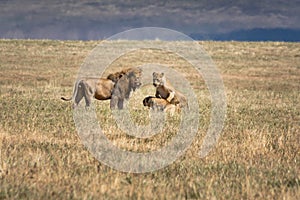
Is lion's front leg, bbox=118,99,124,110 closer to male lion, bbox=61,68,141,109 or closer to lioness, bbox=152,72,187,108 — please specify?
male lion, bbox=61,68,141,109

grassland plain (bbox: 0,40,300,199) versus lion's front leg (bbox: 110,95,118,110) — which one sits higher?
lion's front leg (bbox: 110,95,118,110)

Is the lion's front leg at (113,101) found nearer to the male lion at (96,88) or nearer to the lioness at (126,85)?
the lioness at (126,85)

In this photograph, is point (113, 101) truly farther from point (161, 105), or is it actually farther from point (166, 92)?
point (166, 92)

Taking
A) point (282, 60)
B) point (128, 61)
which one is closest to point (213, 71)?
point (128, 61)

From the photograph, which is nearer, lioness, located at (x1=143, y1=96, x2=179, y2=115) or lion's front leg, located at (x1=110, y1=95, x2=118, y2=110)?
lioness, located at (x1=143, y1=96, x2=179, y2=115)

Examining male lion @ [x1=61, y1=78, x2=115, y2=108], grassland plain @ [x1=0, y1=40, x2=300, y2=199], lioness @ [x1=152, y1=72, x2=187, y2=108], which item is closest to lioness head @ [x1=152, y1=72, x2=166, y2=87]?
lioness @ [x1=152, y1=72, x2=187, y2=108]

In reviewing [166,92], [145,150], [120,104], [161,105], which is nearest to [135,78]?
[120,104]

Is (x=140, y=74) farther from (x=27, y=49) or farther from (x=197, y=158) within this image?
(x=27, y=49)

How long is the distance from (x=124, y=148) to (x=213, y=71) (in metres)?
36.3

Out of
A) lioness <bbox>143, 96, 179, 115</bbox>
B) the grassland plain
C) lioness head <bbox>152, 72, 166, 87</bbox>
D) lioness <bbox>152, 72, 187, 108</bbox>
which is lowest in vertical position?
the grassland plain

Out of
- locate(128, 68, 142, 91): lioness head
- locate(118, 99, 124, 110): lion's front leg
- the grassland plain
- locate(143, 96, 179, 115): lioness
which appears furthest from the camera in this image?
locate(118, 99, 124, 110): lion's front leg

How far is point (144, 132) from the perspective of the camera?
1095cm

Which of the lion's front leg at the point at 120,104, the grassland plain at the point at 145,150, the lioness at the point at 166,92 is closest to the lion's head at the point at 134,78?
the lion's front leg at the point at 120,104

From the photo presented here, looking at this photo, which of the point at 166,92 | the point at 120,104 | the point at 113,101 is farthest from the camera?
the point at 166,92
